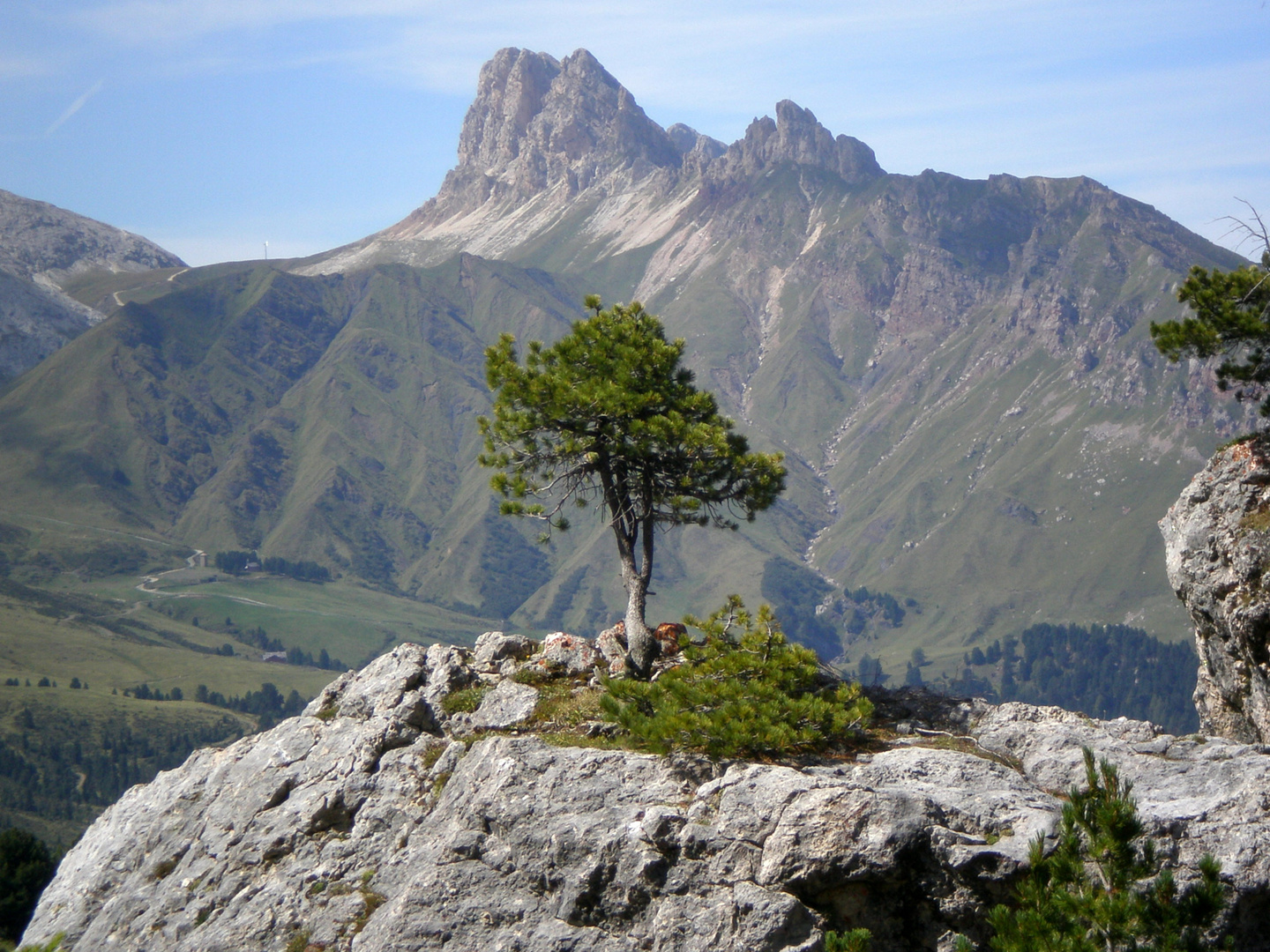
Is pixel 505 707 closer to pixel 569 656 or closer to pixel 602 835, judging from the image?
pixel 569 656

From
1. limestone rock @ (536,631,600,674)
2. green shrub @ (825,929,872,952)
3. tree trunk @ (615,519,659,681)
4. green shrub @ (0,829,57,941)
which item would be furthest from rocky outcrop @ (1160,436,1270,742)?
green shrub @ (0,829,57,941)

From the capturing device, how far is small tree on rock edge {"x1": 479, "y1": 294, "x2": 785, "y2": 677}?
31.5 m

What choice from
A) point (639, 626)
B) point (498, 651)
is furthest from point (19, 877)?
point (639, 626)

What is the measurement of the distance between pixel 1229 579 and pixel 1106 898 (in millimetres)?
14136

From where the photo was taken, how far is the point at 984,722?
29.6 m

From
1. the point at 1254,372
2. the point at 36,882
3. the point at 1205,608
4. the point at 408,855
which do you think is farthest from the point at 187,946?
the point at 36,882

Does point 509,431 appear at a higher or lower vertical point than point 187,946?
higher

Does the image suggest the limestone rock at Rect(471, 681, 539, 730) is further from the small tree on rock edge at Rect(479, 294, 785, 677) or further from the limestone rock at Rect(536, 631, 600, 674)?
the small tree on rock edge at Rect(479, 294, 785, 677)

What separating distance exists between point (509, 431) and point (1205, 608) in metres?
20.7

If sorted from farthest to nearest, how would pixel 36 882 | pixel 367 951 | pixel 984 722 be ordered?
pixel 36 882 < pixel 984 722 < pixel 367 951

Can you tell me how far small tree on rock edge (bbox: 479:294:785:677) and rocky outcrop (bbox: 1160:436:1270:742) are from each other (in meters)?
12.1

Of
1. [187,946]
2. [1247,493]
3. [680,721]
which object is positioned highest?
[1247,493]

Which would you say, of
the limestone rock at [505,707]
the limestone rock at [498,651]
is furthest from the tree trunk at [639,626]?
the limestone rock at [498,651]

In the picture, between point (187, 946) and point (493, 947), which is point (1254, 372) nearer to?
point (493, 947)
